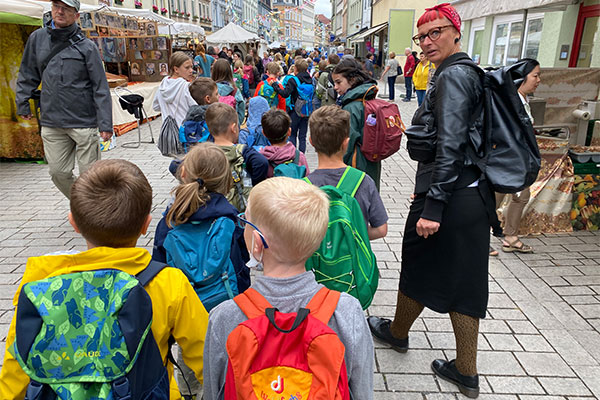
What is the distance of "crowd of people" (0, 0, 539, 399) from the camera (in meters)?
1.23

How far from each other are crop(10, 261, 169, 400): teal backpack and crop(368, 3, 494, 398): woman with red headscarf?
1.47 meters

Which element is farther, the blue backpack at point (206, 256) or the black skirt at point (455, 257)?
the black skirt at point (455, 257)

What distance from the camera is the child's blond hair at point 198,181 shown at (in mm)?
2037

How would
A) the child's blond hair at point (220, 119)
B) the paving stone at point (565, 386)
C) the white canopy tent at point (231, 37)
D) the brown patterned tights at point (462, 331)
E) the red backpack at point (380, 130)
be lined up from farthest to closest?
1. the white canopy tent at point (231, 37)
2. the red backpack at point (380, 130)
3. the child's blond hair at point (220, 119)
4. the paving stone at point (565, 386)
5. the brown patterned tights at point (462, 331)

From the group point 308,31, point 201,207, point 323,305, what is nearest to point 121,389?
point 323,305

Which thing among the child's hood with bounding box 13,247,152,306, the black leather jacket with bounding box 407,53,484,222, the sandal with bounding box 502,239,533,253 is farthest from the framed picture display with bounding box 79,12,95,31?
the child's hood with bounding box 13,247,152,306

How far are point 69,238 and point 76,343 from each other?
391 centimetres

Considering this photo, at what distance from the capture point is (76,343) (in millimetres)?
1241

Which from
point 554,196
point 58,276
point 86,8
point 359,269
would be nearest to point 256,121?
point 554,196

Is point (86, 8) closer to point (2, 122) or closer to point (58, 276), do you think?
point (2, 122)

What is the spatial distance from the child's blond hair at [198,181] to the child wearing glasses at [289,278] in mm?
747

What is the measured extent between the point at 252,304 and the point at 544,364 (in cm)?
238

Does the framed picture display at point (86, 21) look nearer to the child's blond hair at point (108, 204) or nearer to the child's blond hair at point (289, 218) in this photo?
the child's blond hair at point (108, 204)

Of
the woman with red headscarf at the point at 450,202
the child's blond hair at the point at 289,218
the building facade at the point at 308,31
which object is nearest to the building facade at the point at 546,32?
the woman with red headscarf at the point at 450,202
